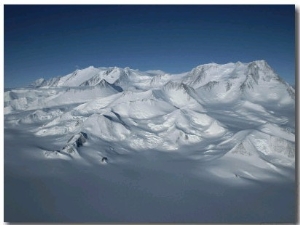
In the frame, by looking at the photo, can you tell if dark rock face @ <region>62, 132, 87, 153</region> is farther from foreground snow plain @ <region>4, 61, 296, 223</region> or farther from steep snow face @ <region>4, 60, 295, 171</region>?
steep snow face @ <region>4, 60, 295, 171</region>

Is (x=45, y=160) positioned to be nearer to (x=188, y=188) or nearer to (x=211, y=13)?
(x=188, y=188)

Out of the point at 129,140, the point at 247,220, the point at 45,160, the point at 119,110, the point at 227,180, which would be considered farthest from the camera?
the point at 119,110

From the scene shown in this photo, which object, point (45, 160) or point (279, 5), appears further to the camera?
point (45, 160)

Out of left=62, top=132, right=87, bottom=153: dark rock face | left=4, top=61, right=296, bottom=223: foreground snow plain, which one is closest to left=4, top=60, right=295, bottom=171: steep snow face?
left=4, top=61, right=296, bottom=223: foreground snow plain

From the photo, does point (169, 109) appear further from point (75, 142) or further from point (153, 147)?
point (75, 142)

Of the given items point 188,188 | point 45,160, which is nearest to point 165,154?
point 188,188

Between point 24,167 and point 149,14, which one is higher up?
point 149,14
